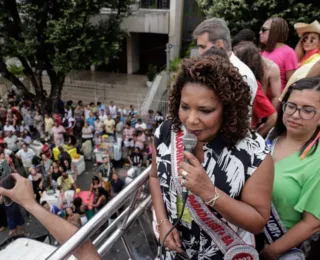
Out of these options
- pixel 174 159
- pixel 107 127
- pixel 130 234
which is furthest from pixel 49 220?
pixel 107 127

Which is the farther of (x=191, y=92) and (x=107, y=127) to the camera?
(x=107, y=127)

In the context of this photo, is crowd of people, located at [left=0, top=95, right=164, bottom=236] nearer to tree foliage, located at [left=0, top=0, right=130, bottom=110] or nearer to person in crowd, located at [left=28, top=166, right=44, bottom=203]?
person in crowd, located at [left=28, top=166, right=44, bottom=203]

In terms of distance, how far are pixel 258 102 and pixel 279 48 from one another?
1168mm

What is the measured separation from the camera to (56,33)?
1103cm

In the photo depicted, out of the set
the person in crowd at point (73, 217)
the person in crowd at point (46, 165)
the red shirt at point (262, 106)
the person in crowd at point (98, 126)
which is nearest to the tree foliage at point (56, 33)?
the person in crowd at point (98, 126)

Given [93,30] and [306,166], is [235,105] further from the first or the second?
[93,30]

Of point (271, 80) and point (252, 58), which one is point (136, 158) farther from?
point (252, 58)

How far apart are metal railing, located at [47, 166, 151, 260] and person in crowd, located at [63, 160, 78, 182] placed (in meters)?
6.68

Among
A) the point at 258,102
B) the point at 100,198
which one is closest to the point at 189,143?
the point at 258,102

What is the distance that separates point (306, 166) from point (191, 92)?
80 cm

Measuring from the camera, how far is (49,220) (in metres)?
1.47

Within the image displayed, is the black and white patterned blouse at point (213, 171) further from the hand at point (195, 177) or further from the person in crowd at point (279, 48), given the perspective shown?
the person in crowd at point (279, 48)

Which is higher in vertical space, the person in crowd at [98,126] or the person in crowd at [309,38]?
the person in crowd at [309,38]

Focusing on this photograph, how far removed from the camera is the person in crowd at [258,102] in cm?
265
